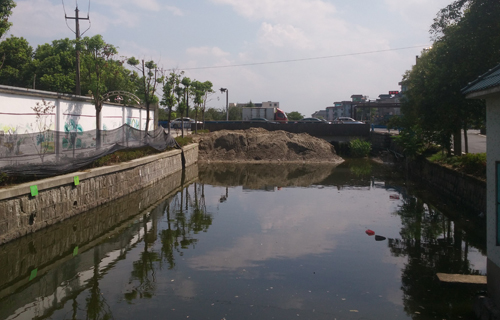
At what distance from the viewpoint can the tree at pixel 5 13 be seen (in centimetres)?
1828

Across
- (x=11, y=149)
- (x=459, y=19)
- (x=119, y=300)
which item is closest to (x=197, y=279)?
(x=119, y=300)

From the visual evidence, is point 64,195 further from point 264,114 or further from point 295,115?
point 295,115

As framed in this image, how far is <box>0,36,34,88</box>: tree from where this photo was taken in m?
40.8

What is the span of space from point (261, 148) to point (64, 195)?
79.9 feet

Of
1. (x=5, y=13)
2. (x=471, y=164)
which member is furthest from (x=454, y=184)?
(x=5, y=13)

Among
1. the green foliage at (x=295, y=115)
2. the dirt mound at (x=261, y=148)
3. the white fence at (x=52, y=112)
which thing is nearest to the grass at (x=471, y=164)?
the white fence at (x=52, y=112)

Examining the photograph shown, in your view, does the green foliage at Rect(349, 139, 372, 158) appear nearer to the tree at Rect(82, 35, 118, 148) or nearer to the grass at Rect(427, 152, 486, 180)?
the grass at Rect(427, 152, 486, 180)

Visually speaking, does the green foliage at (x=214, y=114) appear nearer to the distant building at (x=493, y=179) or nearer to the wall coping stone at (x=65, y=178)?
the wall coping stone at (x=65, y=178)

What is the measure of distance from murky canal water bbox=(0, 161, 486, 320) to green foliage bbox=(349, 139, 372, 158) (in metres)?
21.3

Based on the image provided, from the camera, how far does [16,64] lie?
42438mm

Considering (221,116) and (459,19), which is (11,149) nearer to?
(459,19)

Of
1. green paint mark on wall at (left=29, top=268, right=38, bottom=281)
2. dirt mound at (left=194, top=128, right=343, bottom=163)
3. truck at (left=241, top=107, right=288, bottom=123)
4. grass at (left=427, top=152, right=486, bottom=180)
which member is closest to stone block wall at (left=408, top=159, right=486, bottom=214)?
grass at (left=427, top=152, right=486, bottom=180)

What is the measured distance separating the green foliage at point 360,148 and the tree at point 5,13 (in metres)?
27.0

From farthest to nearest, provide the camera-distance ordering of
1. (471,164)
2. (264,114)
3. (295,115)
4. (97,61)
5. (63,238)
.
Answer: (295,115), (264,114), (97,61), (471,164), (63,238)
